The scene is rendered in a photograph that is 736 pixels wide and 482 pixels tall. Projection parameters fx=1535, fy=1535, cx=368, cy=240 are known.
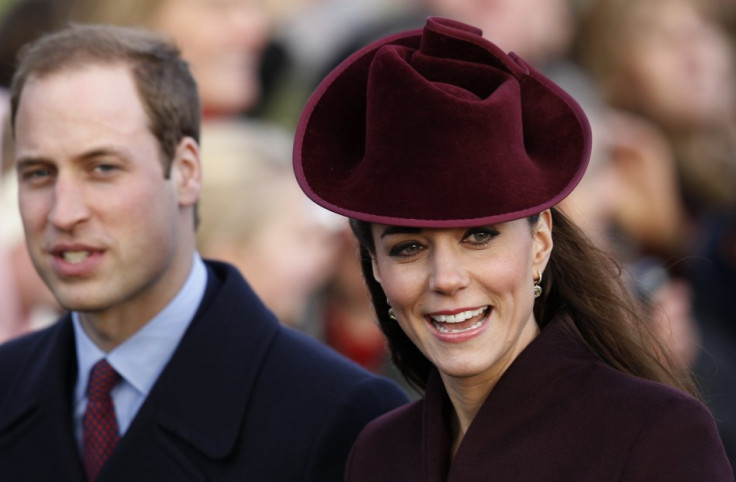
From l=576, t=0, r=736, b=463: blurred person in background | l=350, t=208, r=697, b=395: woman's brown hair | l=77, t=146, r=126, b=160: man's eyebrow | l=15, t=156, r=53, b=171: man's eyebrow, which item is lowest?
l=576, t=0, r=736, b=463: blurred person in background

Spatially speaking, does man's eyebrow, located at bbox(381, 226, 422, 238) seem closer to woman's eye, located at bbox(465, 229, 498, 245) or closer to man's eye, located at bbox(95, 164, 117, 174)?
woman's eye, located at bbox(465, 229, 498, 245)

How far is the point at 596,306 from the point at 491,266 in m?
0.35

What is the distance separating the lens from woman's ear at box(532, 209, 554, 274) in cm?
311

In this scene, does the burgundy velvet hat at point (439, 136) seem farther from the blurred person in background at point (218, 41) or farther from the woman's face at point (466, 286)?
the blurred person in background at point (218, 41)

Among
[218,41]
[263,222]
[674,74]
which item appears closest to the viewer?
[263,222]

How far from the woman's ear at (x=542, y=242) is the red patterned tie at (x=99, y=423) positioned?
3.92 ft

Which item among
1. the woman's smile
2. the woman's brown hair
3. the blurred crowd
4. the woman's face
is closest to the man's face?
the woman's brown hair

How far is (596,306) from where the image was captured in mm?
3246

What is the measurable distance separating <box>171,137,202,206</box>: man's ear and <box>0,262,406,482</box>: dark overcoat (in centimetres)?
24

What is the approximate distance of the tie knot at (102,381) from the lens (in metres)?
3.77

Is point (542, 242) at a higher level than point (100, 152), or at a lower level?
lower

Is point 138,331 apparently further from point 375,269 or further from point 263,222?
point 263,222

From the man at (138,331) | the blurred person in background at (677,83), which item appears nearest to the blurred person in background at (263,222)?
the man at (138,331)

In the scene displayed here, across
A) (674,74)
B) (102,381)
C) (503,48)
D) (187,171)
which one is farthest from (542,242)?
(674,74)
